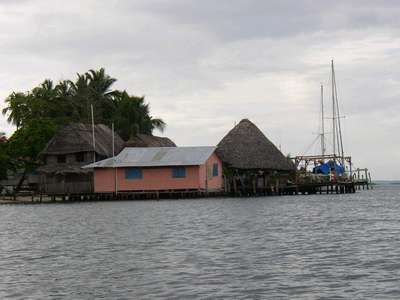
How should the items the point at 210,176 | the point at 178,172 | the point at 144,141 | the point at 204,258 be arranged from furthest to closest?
the point at 144,141
the point at 210,176
the point at 178,172
the point at 204,258

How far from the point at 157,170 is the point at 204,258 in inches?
1404

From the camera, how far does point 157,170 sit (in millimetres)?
55500

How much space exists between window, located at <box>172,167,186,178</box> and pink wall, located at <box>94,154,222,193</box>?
22 centimetres

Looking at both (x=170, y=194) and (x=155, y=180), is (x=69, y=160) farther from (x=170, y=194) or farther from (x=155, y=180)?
(x=170, y=194)

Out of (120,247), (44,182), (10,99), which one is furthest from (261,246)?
(10,99)

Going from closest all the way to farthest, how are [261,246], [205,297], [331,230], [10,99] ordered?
[205,297]
[261,246]
[331,230]
[10,99]

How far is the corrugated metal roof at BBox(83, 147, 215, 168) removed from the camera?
181 feet

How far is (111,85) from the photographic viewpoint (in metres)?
74.6

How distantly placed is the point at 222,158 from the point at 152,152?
18.7ft

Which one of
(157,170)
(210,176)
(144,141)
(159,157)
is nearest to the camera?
(157,170)

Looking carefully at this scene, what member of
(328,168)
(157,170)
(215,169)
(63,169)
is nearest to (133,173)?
(157,170)

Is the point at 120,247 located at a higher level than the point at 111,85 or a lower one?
lower

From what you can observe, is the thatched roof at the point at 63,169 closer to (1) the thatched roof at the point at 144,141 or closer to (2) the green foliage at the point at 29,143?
(2) the green foliage at the point at 29,143

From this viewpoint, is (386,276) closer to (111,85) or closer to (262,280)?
(262,280)
